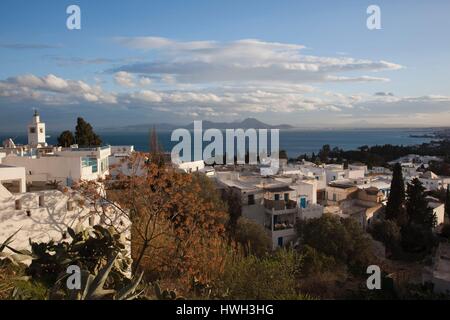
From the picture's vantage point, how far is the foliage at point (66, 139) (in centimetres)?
2388

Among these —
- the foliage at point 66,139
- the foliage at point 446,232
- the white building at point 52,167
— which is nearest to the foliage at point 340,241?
the foliage at point 446,232

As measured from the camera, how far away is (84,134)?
24625 mm

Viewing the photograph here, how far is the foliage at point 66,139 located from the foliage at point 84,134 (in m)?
0.28

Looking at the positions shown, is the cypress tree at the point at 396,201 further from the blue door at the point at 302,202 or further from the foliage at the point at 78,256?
the foliage at the point at 78,256

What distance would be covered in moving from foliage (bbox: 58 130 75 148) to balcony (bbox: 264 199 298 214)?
12.3 metres

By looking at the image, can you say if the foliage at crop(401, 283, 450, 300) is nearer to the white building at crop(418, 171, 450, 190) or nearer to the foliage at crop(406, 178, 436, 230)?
the foliage at crop(406, 178, 436, 230)

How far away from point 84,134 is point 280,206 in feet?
42.3

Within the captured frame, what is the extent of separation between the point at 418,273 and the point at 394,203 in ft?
20.4

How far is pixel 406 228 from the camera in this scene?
68.4 feet

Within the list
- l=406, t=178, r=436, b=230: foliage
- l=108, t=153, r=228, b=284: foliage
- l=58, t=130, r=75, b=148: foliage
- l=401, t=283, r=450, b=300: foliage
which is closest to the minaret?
l=58, t=130, r=75, b=148: foliage
